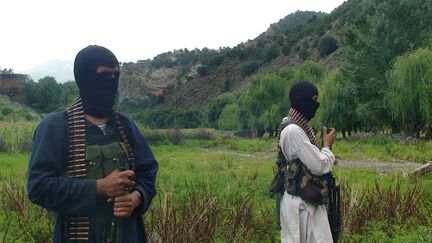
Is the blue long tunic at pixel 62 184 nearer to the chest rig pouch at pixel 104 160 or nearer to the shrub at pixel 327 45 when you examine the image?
the chest rig pouch at pixel 104 160

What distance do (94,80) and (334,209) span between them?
2.05 m

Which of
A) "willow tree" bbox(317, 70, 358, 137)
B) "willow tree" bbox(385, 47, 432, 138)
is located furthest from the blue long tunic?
"willow tree" bbox(317, 70, 358, 137)

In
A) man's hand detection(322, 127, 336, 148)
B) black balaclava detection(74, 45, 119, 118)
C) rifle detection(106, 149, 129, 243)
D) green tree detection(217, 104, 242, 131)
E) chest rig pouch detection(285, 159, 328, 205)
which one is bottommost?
green tree detection(217, 104, 242, 131)

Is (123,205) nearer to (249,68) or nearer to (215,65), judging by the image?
(249,68)

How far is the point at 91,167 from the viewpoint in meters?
2.14

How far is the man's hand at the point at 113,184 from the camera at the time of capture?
2.03m

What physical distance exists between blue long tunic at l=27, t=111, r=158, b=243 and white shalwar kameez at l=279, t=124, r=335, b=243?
4.24ft

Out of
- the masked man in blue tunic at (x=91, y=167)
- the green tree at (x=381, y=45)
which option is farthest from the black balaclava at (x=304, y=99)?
the green tree at (x=381, y=45)

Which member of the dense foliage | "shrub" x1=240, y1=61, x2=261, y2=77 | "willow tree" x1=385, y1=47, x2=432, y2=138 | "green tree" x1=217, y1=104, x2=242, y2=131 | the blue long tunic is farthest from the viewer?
"shrub" x1=240, y1=61, x2=261, y2=77

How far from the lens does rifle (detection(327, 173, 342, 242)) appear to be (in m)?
3.48

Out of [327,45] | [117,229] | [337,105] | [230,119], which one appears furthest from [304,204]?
[327,45]

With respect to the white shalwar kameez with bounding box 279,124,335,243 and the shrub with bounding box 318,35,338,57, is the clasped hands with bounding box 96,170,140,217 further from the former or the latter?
the shrub with bounding box 318,35,338,57

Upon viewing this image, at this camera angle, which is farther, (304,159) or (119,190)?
(304,159)

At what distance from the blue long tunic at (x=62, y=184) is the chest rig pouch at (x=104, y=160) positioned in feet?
0.22
